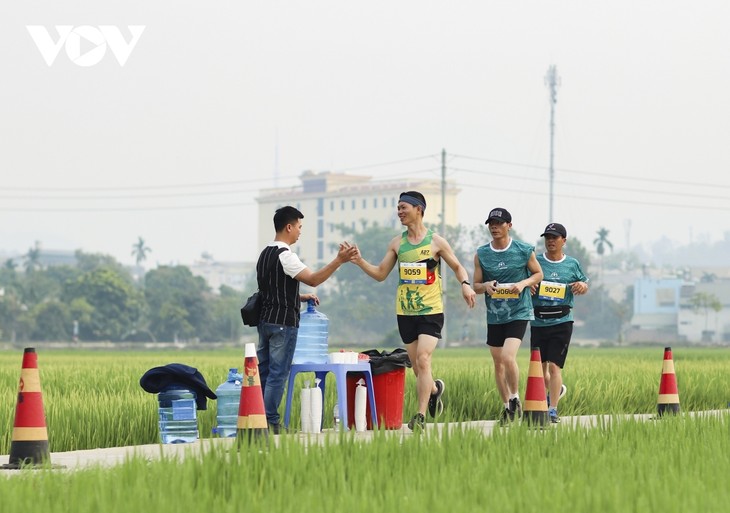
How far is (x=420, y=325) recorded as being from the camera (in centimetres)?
1209

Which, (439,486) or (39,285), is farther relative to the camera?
(39,285)

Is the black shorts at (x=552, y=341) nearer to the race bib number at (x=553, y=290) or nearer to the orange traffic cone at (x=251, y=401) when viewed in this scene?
the race bib number at (x=553, y=290)

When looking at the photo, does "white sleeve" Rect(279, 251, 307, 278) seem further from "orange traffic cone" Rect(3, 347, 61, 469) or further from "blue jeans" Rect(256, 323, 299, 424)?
"orange traffic cone" Rect(3, 347, 61, 469)

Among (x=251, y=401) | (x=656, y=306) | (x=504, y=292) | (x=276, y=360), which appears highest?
(x=504, y=292)

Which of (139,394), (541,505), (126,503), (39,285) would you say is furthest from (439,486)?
(39,285)

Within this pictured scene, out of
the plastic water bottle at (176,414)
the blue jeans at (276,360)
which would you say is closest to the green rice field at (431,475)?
the plastic water bottle at (176,414)

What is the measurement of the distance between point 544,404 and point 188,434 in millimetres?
2969

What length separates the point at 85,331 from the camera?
118 m

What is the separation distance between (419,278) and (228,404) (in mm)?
1890

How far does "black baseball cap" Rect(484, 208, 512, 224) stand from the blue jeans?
2229 millimetres

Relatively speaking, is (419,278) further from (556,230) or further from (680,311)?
(680,311)

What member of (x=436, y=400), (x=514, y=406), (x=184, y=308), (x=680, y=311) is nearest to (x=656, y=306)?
(x=680, y=311)

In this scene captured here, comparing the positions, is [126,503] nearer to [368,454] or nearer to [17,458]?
[368,454]

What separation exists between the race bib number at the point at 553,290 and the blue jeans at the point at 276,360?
306cm
